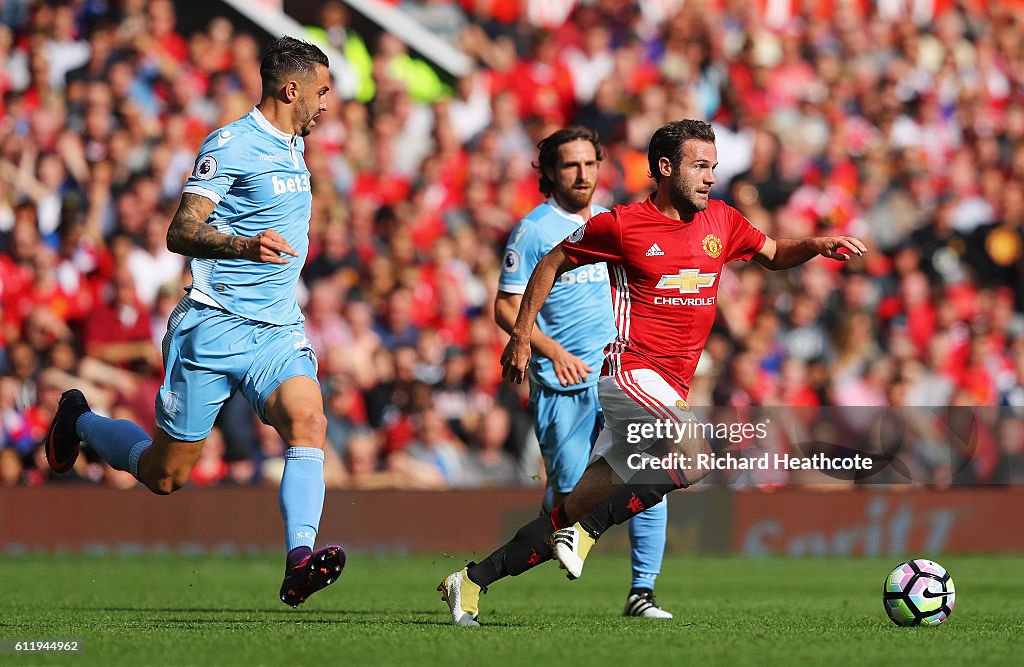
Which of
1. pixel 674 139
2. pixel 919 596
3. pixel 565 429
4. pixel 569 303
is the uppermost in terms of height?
pixel 674 139

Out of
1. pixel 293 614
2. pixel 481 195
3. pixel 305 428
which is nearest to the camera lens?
pixel 305 428

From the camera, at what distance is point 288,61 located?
745cm

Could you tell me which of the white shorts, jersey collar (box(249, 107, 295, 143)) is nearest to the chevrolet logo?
the white shorts

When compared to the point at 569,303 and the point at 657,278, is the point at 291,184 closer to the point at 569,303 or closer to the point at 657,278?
the point at 657,278

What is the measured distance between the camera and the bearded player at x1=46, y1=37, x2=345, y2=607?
721 cm

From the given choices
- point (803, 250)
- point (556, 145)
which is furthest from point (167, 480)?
point (803, 250)

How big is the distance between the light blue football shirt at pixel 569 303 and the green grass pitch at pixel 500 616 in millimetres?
1431

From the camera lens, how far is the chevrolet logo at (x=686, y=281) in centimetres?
748

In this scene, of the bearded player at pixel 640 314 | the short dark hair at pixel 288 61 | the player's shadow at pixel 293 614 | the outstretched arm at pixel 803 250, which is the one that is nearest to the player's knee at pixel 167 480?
the player's shadow at pixel 293 614

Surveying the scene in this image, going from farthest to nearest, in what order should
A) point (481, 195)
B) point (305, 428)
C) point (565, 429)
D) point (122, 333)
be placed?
point (481, 195) < point (122, 333) < point (565, 429) < point (305, 428)

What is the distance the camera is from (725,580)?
11539mm

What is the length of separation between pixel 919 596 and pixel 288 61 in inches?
156

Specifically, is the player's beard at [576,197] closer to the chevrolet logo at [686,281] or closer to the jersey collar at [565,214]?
the jersey collar at [565,214]

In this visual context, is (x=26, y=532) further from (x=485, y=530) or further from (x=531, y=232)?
(x=531, y=232)
